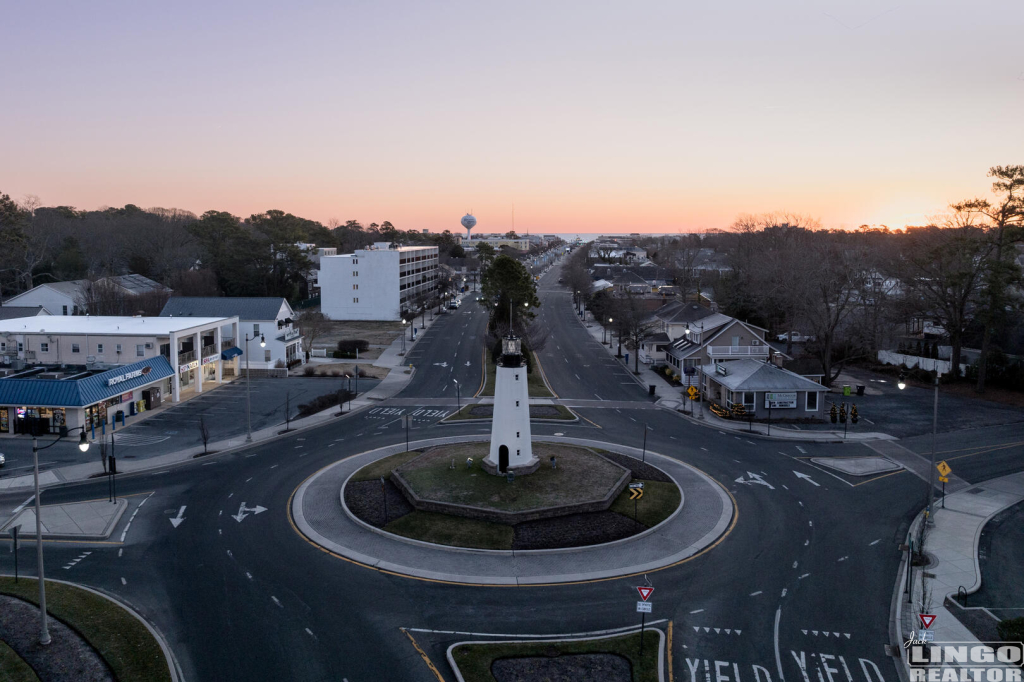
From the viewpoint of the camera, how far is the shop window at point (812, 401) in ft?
165

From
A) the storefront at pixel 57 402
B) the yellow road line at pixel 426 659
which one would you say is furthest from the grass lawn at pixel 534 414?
the yellow road line at pixel 426 659

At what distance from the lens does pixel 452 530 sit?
94.5 ft

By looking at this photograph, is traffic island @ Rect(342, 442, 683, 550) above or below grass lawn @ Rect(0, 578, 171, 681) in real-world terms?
above

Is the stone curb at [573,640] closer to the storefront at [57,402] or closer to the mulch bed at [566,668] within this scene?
the mulch bed at [566,668]

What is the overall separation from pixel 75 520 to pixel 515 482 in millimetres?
20476

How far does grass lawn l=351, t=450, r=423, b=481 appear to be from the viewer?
35.8m

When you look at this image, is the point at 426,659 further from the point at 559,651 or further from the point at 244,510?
the point at 244,510

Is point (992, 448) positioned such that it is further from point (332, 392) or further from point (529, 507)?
point (332, 392)

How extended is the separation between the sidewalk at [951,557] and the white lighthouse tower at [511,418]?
17237mm

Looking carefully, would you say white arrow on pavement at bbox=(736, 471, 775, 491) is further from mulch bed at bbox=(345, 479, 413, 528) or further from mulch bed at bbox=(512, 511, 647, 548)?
mulch bed at bbox=(345, 479, 413, 528)

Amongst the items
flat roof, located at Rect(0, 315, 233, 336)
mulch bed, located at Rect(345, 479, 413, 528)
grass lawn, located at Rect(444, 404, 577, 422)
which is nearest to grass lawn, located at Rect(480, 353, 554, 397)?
grass lawn, located at Rect(444, 404, 577, 422)

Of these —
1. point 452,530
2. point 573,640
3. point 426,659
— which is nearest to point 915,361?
point 452,530

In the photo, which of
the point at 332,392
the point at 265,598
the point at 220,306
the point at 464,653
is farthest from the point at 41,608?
the point at 220,306

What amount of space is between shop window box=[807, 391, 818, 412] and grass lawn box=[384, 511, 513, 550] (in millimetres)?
31188
